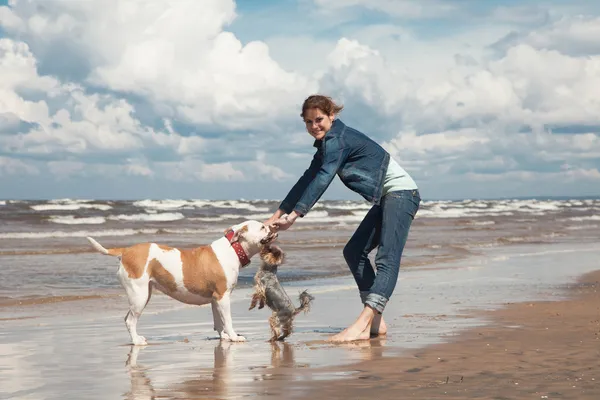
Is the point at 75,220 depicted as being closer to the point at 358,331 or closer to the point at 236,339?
the point at 236,339

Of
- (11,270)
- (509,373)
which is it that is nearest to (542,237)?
(11,270)

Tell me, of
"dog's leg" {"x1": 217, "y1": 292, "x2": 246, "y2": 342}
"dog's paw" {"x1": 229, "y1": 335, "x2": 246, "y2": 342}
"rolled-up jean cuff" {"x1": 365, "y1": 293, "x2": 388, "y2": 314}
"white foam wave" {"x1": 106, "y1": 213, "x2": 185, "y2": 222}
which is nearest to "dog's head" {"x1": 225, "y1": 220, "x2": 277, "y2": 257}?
"dog's leg" {"x1": 217, "y1": 292, "x2": 246, "y2": 342}

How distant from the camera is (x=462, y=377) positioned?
4.94 metres

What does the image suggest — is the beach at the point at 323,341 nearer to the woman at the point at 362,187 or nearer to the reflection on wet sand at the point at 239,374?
the reflection on wet sand at the point at 239,374

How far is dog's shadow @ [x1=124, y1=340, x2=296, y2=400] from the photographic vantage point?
15.3 feet

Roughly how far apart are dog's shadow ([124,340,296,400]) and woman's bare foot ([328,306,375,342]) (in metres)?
0.46

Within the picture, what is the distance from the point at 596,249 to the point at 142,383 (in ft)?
57.3

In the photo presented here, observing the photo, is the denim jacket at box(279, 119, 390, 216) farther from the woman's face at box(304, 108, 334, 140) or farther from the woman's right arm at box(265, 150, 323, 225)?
the woman's right arm at box(265, 150, 323, 225)

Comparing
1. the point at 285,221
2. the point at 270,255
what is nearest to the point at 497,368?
the point at 285,221

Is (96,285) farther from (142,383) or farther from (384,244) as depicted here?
(142,383)

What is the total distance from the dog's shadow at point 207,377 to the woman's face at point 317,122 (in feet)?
5.71

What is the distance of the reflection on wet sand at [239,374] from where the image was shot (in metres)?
4.69

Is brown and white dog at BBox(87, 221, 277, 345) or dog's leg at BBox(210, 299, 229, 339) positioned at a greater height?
brown and white dog at BBox(87, 221, 277, 345)

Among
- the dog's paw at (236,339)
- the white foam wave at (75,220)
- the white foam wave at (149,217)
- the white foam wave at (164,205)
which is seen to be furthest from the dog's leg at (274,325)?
the white foam wave at (164,205)
